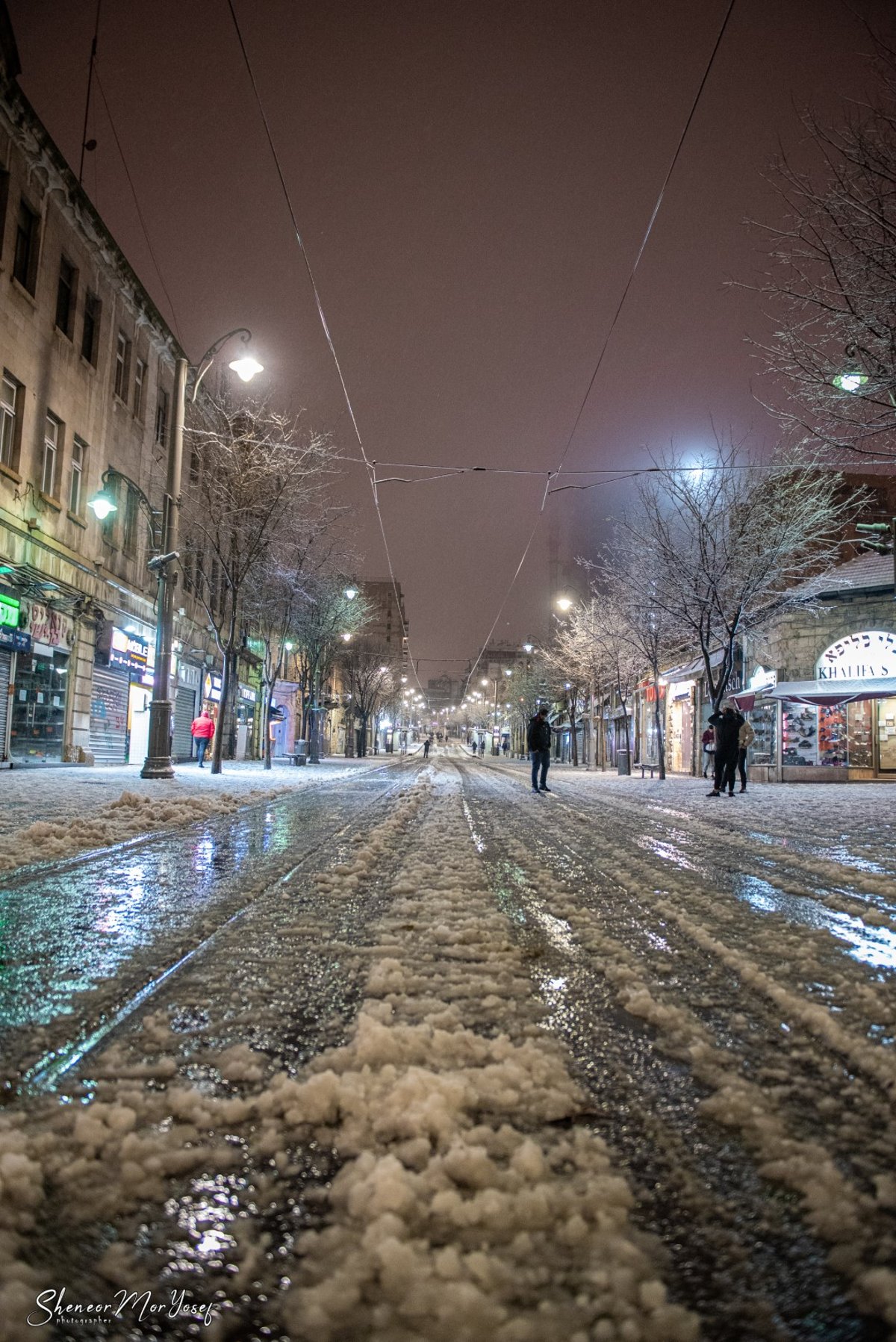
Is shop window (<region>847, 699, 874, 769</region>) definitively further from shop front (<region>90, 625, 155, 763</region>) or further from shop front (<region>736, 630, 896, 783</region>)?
shop front (<region>90, 625, 155, 763</region>)

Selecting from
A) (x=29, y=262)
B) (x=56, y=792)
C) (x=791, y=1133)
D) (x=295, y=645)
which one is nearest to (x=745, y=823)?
(x=791, y=1133)

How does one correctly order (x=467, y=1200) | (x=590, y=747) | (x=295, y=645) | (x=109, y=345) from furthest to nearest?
(x=590, y=747)
(x=295, y=645)
(x=109, y=345)
(x=467, y=1200)

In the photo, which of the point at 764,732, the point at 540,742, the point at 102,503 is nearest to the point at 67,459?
the point at 102,503

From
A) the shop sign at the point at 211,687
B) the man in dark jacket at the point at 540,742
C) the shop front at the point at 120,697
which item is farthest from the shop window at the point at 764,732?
the shop sign at the point at 211,687

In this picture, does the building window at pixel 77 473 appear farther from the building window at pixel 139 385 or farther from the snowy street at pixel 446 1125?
the snowy street at pixel 446 1125

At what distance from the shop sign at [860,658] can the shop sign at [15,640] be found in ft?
73.2

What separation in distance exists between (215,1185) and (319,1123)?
23cm

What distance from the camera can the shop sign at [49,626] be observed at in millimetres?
15312

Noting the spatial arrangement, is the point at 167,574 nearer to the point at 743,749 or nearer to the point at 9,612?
the point at 9,612

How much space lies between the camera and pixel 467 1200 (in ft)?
3.45

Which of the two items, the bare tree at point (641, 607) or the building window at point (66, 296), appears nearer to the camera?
the building window at point (66, 296)

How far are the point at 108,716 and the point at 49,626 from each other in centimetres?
414

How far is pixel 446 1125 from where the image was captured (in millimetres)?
1229

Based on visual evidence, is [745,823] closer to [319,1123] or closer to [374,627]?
[319,1123]
